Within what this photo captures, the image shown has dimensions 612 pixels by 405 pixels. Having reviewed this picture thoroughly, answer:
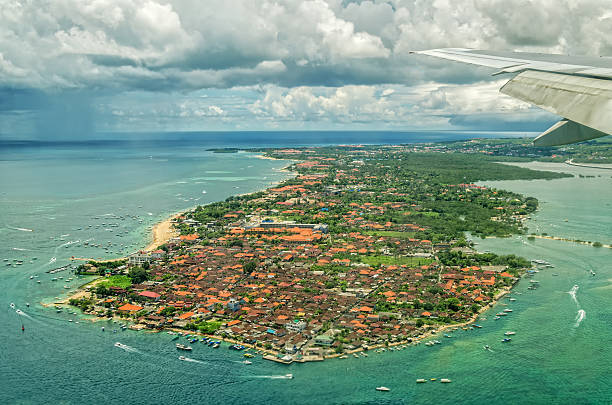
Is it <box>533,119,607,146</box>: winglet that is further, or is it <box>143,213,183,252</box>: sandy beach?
<box>143,213,183,252</box>: sandy beach

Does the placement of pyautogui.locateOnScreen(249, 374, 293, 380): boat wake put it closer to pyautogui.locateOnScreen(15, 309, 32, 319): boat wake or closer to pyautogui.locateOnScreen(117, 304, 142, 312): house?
pyautogui.locateOnScreen(117, 304, 142, 312): house

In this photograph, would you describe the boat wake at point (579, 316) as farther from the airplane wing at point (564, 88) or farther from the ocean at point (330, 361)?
the airplane wing at point (564, 88)

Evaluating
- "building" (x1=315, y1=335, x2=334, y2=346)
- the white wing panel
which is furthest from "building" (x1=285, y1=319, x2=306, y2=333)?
the white wing panel

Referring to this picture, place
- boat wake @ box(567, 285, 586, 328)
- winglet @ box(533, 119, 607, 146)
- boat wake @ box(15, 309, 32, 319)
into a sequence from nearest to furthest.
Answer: winglet @ box(533, 119, 607, 146) < boat wake @ box(567, 285, 586, 328) < boat wake @ box(15, 309, 32, 319)

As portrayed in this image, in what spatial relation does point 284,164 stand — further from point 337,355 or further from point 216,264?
point 337,355

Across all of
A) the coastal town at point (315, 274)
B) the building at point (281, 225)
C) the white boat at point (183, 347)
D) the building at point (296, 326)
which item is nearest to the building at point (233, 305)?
the coastal town at point (315, 274)

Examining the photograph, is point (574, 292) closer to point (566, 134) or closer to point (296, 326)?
point (296, 326)
